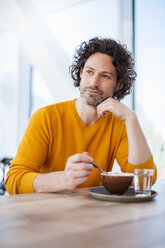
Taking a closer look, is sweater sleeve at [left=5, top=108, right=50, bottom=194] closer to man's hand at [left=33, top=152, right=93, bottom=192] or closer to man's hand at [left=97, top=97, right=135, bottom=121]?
man's hand at [left=33, top=152, right=93, bottom=192]

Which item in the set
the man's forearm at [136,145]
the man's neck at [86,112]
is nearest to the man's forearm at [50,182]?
the man's forearm at [136,145]

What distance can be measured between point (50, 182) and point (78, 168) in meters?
0.17

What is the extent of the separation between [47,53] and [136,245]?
2.80 metres

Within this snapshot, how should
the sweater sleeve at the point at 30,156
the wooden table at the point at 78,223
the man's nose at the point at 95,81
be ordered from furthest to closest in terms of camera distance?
1. the man's nose at the point at 95,81
2. the sweater sleeve at the point at 30,156
3. the wooden table at the point at 78,223

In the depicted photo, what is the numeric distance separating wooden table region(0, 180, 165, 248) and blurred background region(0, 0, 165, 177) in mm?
1950

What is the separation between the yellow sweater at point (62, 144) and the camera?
1.29 m

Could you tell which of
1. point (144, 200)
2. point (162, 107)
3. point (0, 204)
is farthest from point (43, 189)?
point (162, 107)

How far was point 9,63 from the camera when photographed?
4.52 meters

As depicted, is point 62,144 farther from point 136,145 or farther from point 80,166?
point 80,166

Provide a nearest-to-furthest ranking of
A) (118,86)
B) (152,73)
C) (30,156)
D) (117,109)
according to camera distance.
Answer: (30,156) < (117,109) < (118,86) < (152,73)

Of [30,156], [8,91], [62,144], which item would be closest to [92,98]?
[62,144]

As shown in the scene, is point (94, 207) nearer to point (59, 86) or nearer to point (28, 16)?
point (59, 86)

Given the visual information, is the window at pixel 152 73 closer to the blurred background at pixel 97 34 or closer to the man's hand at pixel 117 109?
the blurred background at pixel 97 34

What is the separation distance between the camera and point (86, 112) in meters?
1.63
